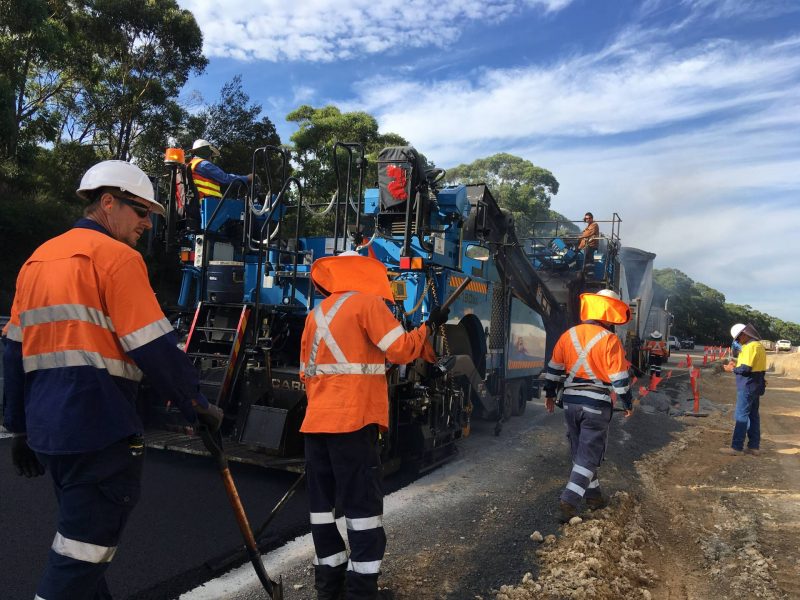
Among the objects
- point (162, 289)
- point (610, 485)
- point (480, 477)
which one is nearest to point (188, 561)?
point (480, 477)

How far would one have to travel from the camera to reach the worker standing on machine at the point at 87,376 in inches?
79.5

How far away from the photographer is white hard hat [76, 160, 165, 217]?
7.47 ft

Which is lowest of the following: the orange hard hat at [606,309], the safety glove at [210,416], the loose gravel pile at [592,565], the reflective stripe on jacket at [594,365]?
the loose gravel pile at [592,565]

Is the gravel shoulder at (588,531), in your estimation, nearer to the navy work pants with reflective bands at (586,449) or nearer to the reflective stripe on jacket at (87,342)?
the navy work pants with reflective bands at (586,449)

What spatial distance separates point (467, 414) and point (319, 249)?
223 cm

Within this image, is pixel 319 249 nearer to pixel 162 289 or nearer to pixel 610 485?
pixel 610 485

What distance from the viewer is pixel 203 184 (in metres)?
6.05

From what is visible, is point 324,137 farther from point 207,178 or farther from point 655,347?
point 207,178

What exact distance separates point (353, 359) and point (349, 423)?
31 cm

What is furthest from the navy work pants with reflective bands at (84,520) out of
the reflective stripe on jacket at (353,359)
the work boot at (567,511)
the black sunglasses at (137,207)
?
the work boot at (567,511)

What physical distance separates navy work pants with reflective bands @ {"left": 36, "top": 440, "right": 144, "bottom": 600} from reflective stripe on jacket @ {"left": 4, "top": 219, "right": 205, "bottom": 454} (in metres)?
0.08

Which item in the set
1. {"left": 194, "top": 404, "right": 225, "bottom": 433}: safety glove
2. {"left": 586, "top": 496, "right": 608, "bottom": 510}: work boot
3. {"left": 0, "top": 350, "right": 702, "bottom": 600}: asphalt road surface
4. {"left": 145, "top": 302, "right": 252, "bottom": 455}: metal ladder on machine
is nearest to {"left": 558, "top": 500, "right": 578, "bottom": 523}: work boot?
{"left": 586, "top": 496, "right": 608, "bottom": 510}: work boot

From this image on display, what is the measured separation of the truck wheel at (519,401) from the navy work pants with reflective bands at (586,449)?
3.59 meters

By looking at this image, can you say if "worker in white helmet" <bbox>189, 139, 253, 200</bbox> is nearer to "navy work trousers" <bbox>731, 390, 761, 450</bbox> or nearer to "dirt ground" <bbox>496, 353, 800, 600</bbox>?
"dirt ground" <bbox>496, 353, 800, 600</bbox>
